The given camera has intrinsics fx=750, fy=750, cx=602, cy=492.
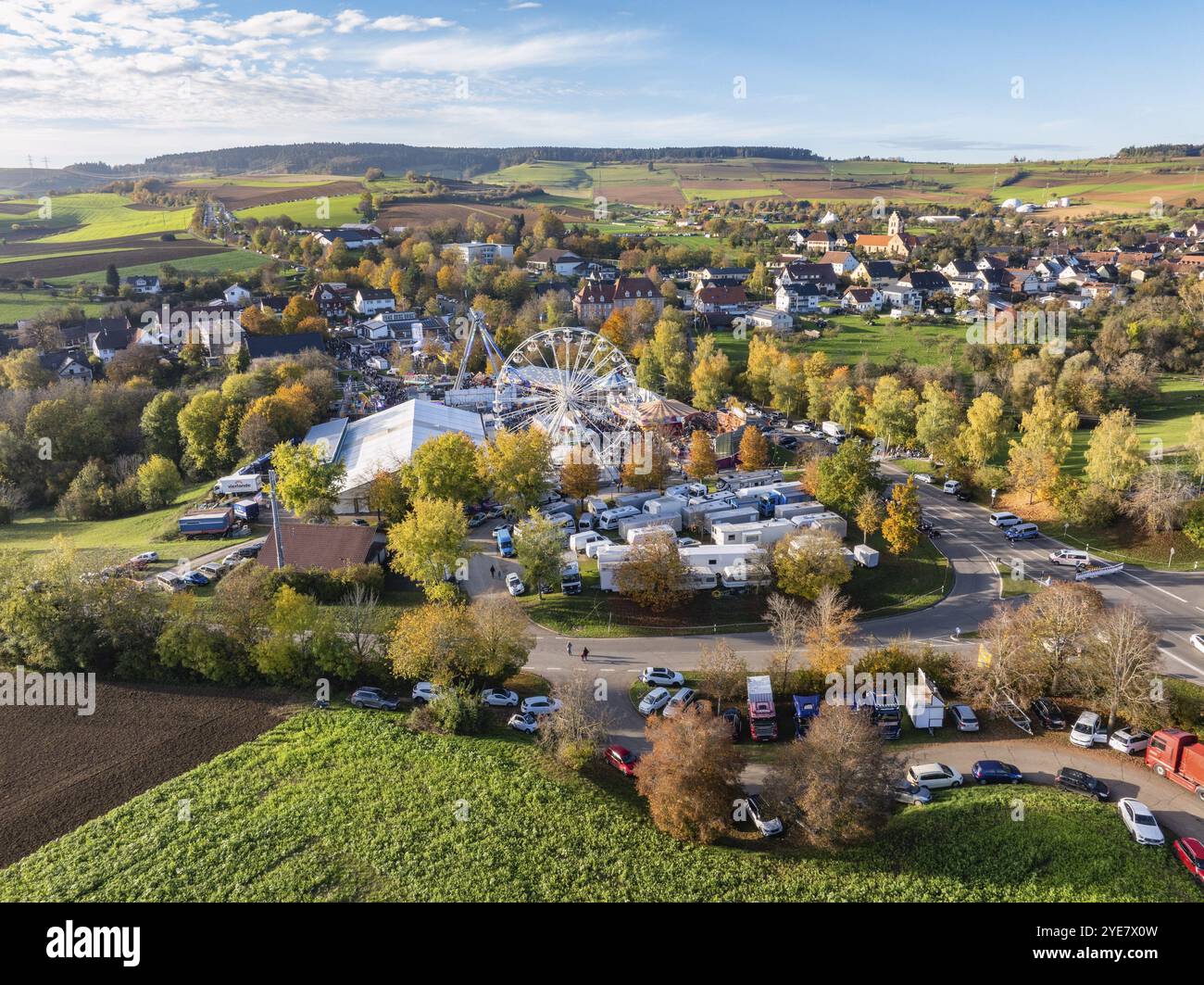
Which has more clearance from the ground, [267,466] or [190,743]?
[267,466]

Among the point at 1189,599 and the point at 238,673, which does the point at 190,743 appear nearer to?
the point at 238,673

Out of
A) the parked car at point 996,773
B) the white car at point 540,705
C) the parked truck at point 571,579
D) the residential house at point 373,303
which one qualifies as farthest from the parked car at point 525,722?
the residential house at point 373,303

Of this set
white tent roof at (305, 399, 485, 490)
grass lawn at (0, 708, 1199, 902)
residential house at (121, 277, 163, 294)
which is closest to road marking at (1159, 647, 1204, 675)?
grass lawn at (0, 708, 1199, 902)

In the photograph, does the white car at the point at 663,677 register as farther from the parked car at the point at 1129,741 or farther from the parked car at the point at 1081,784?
the parked car at the point at 1129,741

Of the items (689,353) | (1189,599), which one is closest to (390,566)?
(1189,599)

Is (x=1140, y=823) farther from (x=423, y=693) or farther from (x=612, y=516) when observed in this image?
(x=612, y=516)
